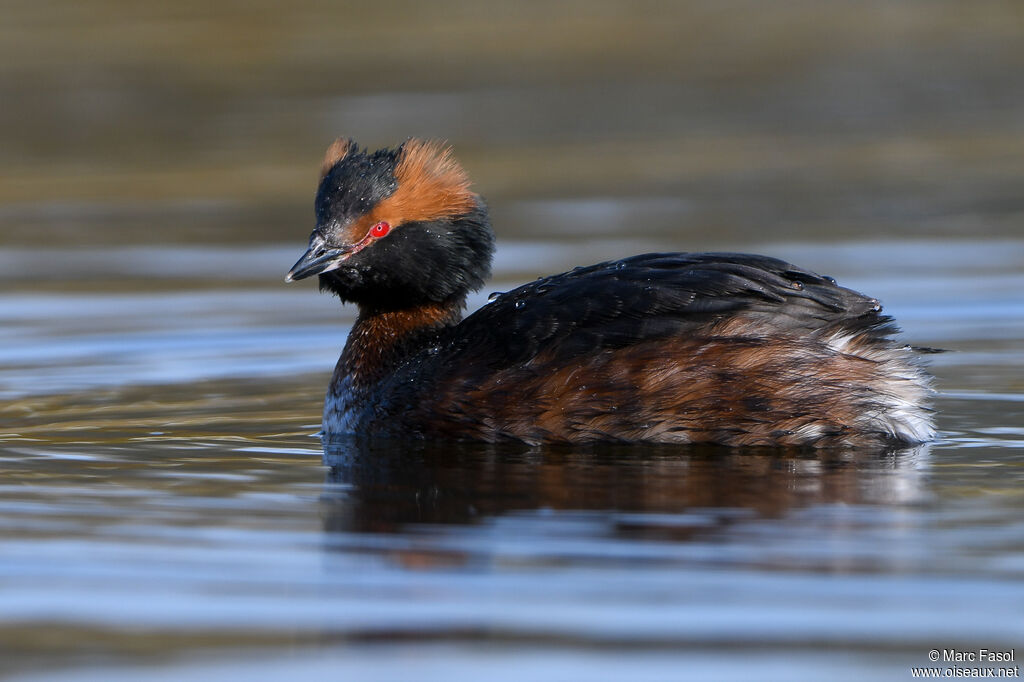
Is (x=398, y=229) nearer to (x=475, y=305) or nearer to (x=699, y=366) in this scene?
(x=699, y=366)

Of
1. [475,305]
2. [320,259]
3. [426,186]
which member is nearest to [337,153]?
[426,186]

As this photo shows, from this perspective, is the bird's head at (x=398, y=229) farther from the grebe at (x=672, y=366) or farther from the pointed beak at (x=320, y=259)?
the grebe at (x=672, y=366)

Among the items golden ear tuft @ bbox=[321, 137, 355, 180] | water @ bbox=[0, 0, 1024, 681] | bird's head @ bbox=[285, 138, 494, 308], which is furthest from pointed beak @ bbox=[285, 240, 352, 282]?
water @ bbox=[0, 0, 1024, 681]

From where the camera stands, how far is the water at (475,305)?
530 centimetres

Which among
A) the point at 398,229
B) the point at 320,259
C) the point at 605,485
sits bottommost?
the point at 605,485

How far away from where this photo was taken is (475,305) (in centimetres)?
1171

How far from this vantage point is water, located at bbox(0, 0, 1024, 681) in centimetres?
530

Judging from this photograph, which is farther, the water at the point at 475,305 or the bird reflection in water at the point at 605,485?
the bird reflection in water at the point at 605,485

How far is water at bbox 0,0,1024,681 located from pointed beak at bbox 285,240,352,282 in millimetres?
750

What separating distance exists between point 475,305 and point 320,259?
3.27 metres

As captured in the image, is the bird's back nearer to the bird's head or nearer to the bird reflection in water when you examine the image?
the bird reflection in water

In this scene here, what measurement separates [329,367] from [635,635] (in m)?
5.24

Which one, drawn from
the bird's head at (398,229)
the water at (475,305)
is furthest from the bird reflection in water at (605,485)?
the bird's head at (398,229)

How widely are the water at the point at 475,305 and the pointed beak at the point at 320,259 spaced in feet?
2.46
